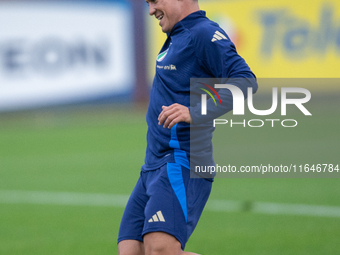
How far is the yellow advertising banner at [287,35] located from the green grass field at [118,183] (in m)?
1.54

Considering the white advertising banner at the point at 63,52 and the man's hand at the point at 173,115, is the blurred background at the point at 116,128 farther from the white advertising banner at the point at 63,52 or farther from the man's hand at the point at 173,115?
the man's hand at the point at 173,115

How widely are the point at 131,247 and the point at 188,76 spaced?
A: 1.09 meters

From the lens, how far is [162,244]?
10.2ft

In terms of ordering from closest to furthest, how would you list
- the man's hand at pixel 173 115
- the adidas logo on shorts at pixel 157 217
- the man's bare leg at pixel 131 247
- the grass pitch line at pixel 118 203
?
the man's hand at pixel 173 115 < the adidas logo on shorts at pixel 157 217 < the man's bare leg at pixel 131 247 < the grass pitch line at pixel 118 203

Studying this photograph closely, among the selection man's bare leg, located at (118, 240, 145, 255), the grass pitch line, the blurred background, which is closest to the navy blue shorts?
man's bare leg, located at (118, 240, 145, 255)

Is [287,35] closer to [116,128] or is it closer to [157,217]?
[116,128]

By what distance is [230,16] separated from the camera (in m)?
17.9

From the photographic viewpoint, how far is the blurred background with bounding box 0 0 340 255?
249 inches

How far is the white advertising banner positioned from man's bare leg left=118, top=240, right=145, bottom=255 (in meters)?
13.2

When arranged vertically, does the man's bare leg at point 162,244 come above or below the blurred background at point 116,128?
above

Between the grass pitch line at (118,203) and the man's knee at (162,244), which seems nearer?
the man's knee at (162,244)

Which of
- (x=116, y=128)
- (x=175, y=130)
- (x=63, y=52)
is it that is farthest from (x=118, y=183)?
(x=63, y=52)

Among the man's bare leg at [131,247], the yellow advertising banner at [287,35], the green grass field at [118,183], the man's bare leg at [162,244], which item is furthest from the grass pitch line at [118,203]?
the yellow advertising banner at [287,35]

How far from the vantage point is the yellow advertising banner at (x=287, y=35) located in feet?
55.3
